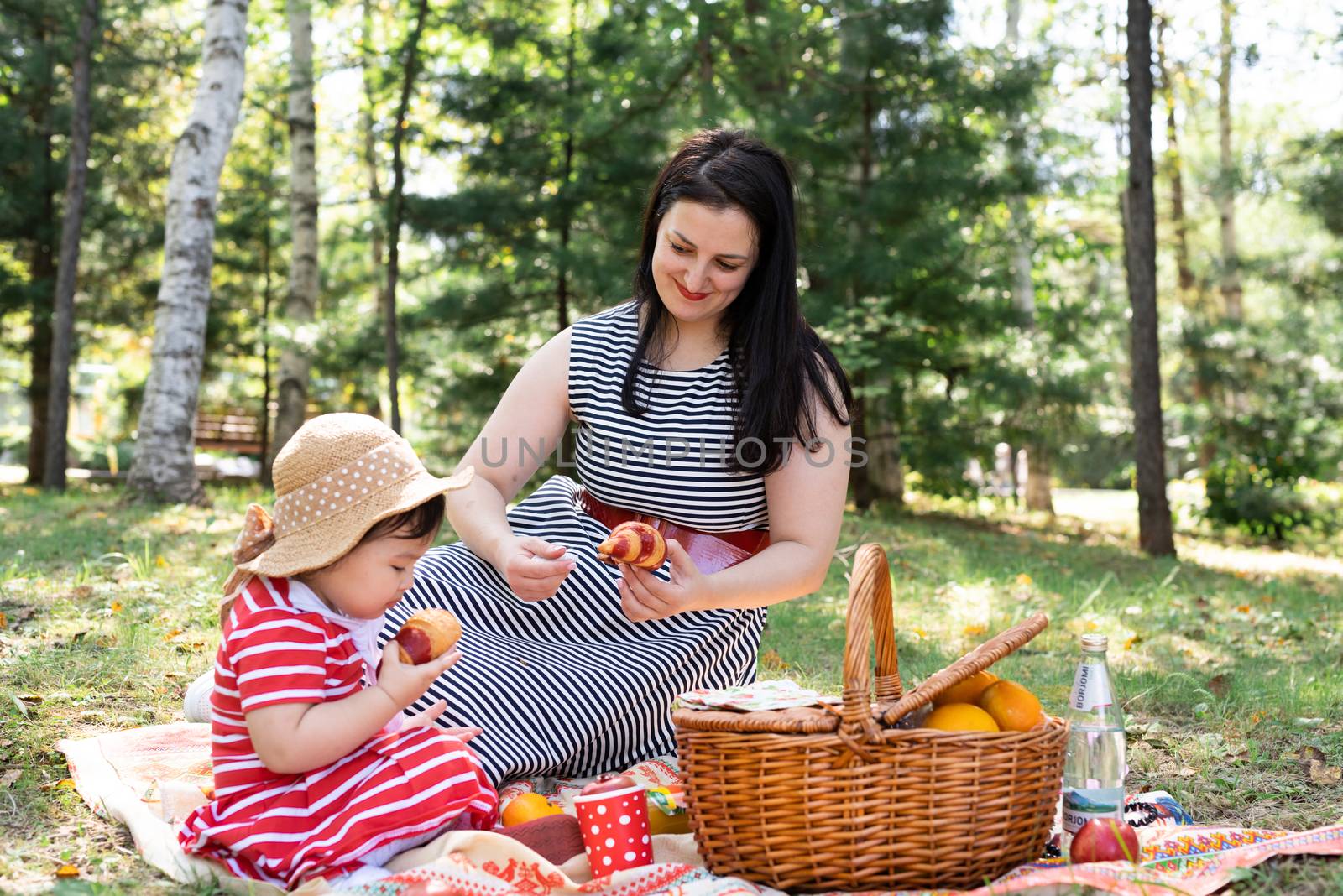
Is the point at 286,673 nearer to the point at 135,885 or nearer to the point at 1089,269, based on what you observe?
the point at 135,885

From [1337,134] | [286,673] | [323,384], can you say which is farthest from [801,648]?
[323,384]

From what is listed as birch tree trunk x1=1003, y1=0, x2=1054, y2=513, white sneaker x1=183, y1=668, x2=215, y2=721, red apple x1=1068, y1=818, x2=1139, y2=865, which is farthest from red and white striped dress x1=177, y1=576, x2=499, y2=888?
birch tree trunk x1=1003, y1=0, x2=1054, y2=513

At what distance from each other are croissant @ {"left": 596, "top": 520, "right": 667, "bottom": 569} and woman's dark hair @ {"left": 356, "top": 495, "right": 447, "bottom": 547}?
1.24 feet

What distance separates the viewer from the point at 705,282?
2.85 m

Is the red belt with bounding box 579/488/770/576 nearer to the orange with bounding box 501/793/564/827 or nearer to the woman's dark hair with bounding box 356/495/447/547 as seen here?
the orange with bounding box 501/793/564/827

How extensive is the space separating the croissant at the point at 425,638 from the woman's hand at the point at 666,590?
506mm

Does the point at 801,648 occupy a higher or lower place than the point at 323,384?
lower

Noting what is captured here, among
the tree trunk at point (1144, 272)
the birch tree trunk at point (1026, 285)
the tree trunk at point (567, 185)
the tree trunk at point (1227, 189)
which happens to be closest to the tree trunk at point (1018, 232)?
the birch tree trunk at point (1026, 285)

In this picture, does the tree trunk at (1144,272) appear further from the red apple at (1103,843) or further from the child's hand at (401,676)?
the child's hand at (401,676)

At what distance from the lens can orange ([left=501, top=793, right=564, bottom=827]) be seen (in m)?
2.33

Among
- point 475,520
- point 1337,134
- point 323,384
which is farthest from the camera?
point 323,384

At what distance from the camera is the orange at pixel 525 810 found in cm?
233

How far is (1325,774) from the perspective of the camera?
288cm

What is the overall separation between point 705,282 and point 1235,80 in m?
17.1
